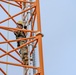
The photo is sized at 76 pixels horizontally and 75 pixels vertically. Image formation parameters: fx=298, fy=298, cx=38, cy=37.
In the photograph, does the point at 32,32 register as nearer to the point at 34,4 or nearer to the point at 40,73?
the point at 34,4

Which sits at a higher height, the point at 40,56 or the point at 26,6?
the point at 26,6

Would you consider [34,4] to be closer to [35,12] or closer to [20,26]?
[35,12]

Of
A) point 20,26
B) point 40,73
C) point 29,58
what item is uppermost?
point 20,26

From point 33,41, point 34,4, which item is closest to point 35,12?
point 34,4

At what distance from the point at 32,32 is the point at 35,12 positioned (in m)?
0.92

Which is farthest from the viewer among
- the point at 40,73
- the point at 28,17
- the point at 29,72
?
the point at 28,17

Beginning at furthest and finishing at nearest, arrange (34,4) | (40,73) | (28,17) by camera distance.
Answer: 1. (28,17)
2. (34,4)
3. (40,73)

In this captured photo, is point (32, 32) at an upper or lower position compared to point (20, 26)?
lower

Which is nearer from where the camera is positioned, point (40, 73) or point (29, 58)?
point (40, 73)

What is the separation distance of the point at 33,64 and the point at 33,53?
→ 0.63 meters

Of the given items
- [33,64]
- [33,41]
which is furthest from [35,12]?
[33,64]

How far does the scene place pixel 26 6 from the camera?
1273cm

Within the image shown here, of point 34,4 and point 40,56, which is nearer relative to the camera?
point 40,56

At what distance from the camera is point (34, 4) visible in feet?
38.8
